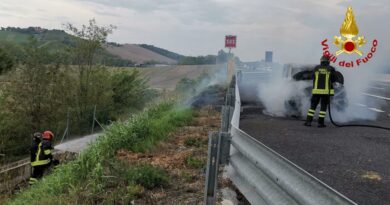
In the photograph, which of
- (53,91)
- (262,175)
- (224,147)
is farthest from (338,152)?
(53,91)

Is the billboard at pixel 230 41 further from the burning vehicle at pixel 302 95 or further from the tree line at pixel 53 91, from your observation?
the burning vehicle at pixel 302 95

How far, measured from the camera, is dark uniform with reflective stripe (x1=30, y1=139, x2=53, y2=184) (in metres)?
13.2

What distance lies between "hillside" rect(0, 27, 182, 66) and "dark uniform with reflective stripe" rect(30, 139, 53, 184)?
50.2 feet

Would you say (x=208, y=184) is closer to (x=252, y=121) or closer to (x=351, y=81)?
(x=252, y=121)

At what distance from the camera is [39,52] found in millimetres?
27312

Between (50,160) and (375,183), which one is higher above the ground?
(375,183)

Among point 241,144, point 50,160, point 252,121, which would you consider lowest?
point 50,160

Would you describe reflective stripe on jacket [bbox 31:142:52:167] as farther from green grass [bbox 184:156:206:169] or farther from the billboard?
the billboard

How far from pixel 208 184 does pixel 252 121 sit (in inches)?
346

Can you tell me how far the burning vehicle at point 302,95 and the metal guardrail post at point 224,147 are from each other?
9834 mm

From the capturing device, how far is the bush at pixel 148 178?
565 centimetres

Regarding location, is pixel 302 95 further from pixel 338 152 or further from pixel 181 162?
pixel 181 162

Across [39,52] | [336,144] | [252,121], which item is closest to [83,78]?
[39,52]

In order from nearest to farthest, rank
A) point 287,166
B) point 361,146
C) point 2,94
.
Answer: point 287,166 → point 361,146 → point 2,94
